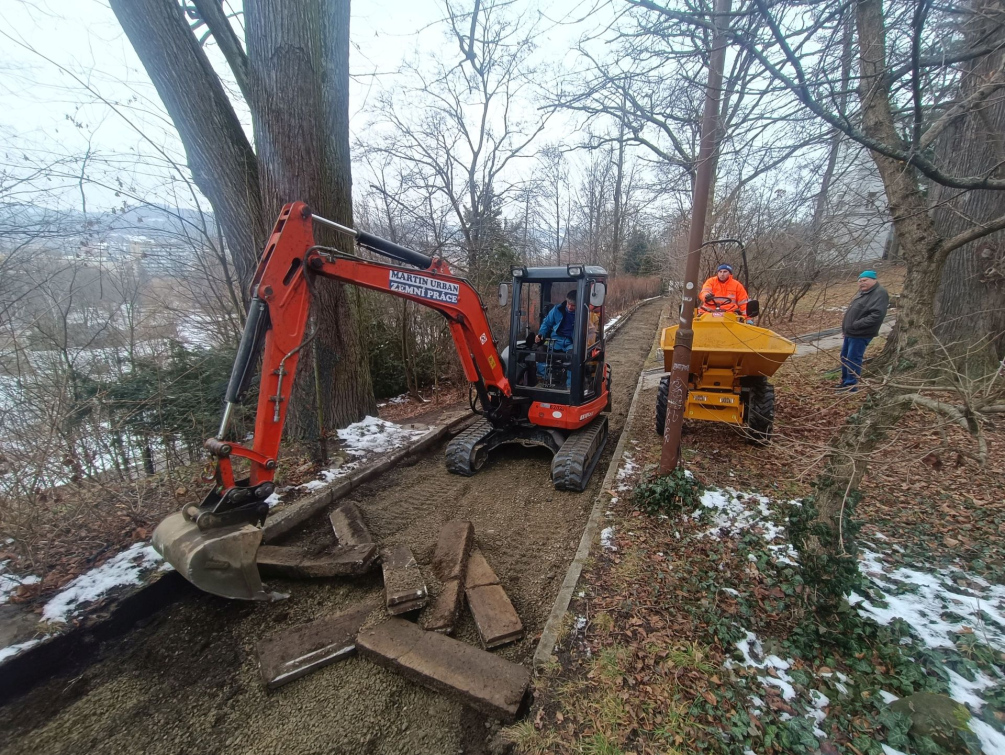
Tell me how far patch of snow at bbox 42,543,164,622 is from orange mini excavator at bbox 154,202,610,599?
23.9 inches

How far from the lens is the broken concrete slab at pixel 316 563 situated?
3.17 metres

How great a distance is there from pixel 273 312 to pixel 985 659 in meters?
4.60

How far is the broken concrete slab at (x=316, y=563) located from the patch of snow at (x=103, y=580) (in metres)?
0.76

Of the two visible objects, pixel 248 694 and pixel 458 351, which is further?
pixel 458 351

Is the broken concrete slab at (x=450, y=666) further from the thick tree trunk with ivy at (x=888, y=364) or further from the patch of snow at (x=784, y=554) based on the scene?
the patch of snow at (x=784, y=554)

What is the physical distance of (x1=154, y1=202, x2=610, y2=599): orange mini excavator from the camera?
9.20 ft

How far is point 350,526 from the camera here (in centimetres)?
373

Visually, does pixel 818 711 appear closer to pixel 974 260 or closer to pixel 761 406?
pixel 761 406

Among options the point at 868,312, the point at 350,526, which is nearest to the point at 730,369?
the point at 868,312

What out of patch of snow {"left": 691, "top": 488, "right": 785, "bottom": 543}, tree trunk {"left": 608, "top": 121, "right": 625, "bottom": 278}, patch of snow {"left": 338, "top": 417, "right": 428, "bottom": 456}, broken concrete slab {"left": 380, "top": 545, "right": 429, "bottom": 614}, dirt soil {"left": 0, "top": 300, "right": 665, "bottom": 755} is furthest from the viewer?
tree trunk {"left": 608, "top": 121, "right": 625, "bottom": 278}

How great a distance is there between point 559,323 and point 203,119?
491cm

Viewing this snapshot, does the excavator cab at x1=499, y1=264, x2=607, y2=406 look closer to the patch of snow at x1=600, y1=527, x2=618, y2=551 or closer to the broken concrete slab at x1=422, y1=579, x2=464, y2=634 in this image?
the patch of snow at x1=600, y1=527, x2=618, y2=551

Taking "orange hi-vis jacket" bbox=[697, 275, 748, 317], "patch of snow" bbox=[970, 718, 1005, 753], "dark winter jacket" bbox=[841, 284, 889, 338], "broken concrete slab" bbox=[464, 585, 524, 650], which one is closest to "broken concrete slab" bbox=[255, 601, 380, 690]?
"broken concrete slab" bbox=[464, 585, 524, 650]

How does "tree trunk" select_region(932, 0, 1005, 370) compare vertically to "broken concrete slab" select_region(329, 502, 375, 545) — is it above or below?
above
